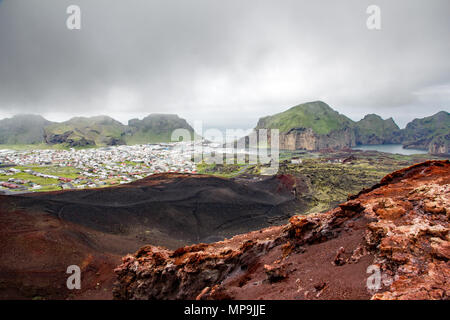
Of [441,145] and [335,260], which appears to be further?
[441,145]
